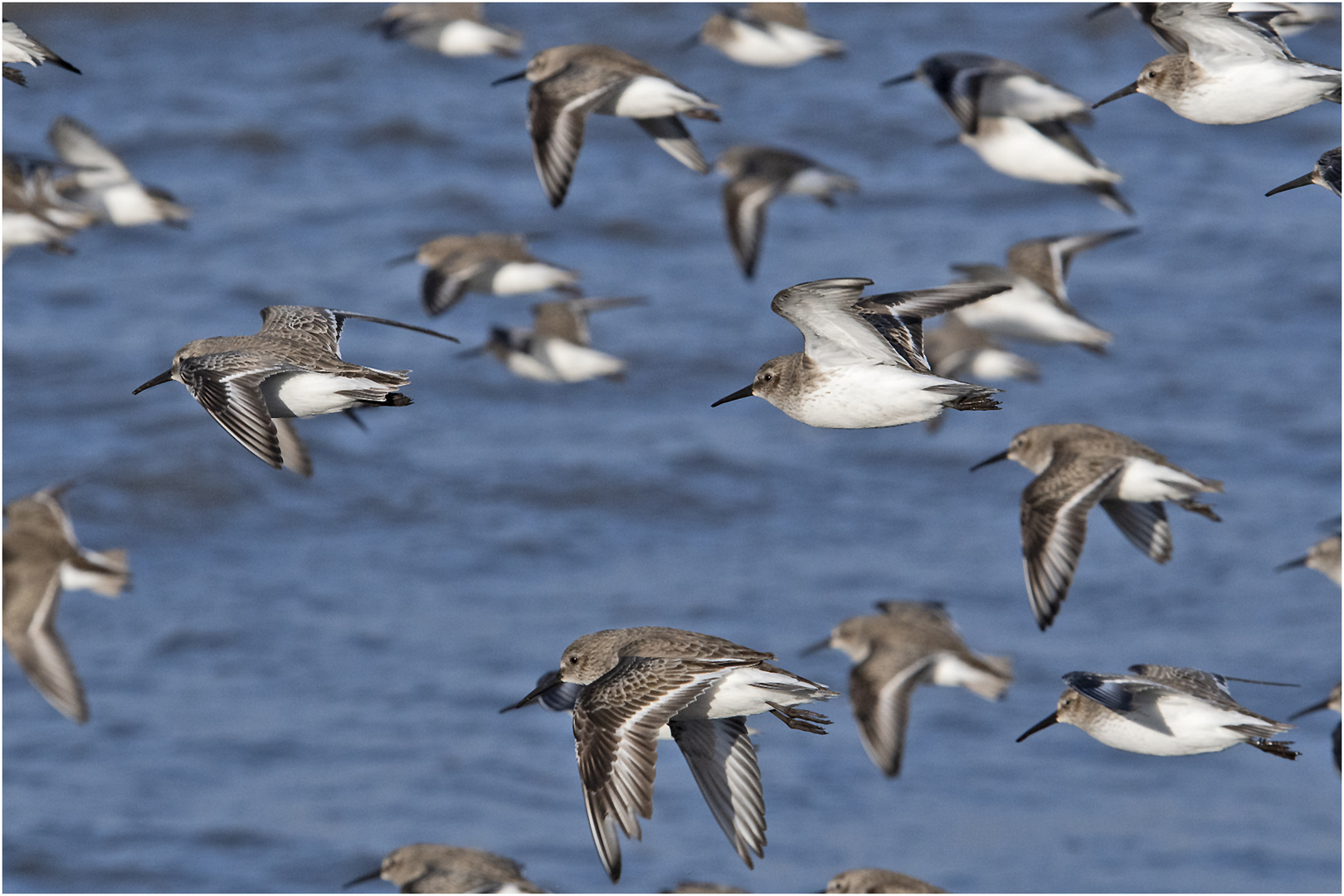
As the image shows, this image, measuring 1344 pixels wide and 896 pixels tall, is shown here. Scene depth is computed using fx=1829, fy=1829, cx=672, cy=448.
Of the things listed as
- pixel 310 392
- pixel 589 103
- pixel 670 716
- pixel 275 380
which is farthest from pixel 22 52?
pixel 670 716

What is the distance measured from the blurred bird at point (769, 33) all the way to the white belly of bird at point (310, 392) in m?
5.52

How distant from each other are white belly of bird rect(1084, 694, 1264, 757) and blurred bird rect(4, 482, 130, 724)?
12.9 ft

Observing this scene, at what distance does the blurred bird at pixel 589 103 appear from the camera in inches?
260

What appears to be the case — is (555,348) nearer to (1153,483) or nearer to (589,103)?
(589,103)

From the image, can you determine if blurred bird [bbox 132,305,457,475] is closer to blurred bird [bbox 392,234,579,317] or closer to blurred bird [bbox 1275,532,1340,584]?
blurred bird [bbox 392,234,579,317]

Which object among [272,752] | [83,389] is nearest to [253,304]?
[83,389]

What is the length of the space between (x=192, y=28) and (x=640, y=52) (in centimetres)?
510

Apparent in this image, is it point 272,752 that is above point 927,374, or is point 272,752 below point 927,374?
below

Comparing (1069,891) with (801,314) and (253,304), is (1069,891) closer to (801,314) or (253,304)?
(801,314)

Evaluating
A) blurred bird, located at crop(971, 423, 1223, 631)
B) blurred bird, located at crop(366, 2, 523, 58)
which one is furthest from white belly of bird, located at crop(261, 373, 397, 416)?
blurred bird, located at crop(366, 2, 523, 58)

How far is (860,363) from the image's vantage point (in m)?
5.10

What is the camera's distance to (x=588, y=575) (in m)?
11.9

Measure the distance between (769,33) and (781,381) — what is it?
5.20 meters

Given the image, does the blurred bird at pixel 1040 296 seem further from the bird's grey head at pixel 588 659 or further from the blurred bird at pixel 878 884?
the bird's grey head at pixel 588 659
